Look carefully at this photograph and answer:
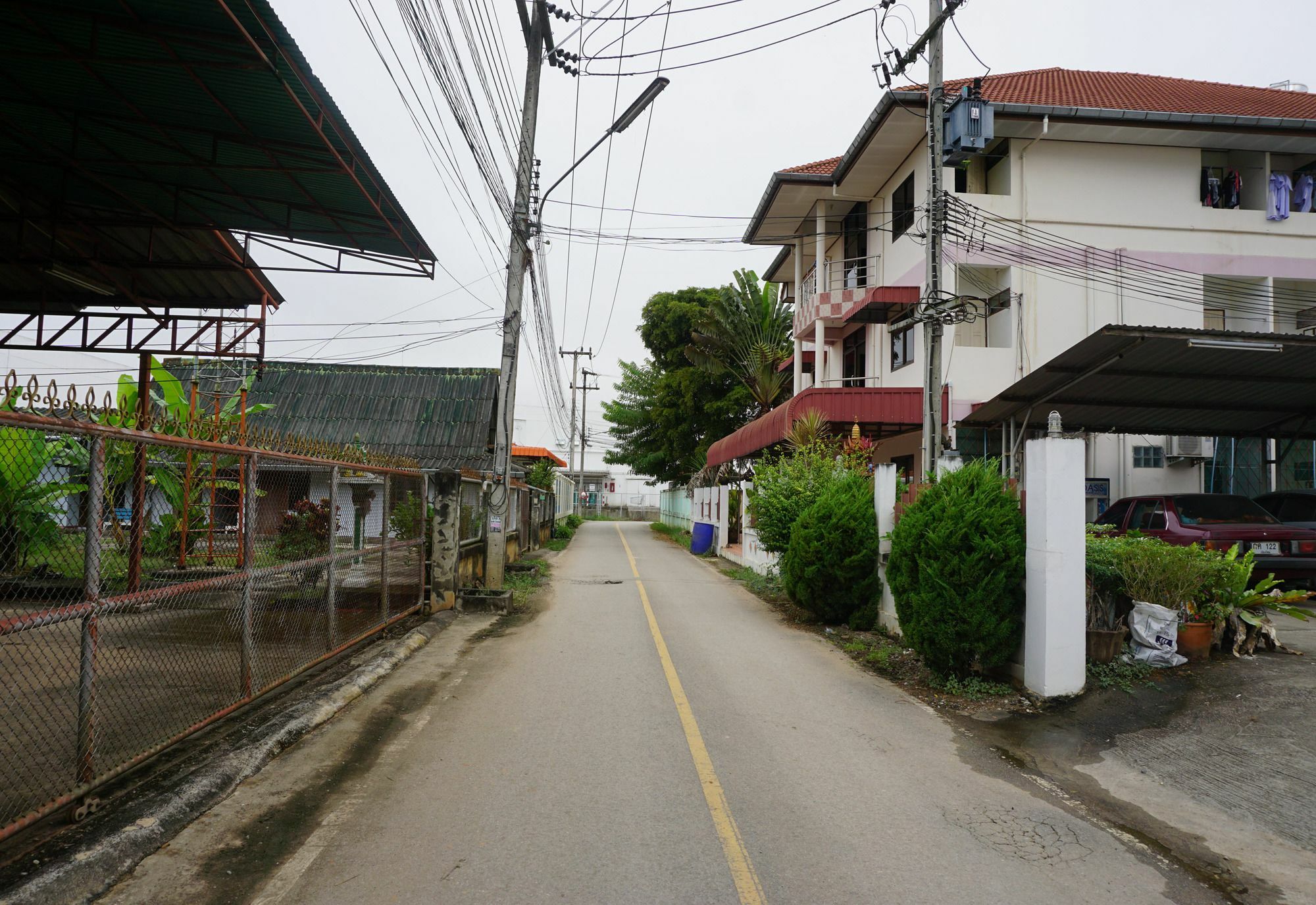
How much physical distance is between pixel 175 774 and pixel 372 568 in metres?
5.05

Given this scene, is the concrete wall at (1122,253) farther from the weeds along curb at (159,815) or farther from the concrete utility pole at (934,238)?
the weeds along curb at (159,815)

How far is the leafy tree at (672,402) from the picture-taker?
119 feet

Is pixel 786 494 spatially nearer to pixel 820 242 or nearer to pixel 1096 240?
pixel 1096 240

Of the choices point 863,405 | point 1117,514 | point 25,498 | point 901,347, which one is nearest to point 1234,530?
point 1117,514

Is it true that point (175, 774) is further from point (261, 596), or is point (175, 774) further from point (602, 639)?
point (602, 639)

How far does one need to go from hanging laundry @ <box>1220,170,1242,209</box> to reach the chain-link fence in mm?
19812

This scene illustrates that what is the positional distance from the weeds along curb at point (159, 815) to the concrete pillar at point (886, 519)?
6.82 metres

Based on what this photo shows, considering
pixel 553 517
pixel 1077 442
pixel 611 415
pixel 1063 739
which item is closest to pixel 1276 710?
pixel 1063 739

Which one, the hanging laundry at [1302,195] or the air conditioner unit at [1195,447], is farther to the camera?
the hanging laundry at [1302,195]

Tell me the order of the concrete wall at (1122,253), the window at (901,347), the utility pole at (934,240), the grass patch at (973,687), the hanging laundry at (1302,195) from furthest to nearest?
the window at (901,347)
the hanging laundry at (1302,195)
the concrete wall at (1122,253)
the utility pole at (934,240)
the grass patch at (973,687)

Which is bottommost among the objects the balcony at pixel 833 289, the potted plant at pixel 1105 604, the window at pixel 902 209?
the potted plant at pixel 1105 604

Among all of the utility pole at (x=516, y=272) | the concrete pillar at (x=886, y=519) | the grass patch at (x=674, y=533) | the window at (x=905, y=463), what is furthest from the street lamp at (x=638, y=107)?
the grass patch at (x=674, y=533)

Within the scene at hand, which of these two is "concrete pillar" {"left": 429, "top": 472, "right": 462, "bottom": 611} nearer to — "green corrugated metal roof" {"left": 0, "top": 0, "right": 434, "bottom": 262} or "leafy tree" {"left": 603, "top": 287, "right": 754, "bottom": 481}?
"green corrugated metal roof" {"left": 0, "top": 0, "right": 434, "bottom": 262}

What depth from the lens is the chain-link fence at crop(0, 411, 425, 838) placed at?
454 centimetres
